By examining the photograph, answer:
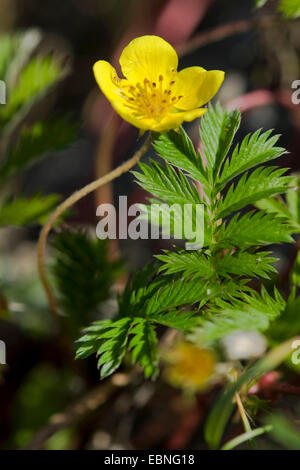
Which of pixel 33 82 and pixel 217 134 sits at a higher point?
pixel 33 82

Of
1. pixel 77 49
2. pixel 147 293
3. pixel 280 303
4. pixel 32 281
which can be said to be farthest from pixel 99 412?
pixel 77 49

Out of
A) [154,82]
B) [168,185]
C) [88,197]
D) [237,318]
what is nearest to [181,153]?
[168,185]

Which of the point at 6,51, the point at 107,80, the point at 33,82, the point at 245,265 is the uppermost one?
the point at 6,51

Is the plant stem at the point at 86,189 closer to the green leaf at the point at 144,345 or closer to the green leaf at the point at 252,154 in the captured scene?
the green leaf at the point at 252,154

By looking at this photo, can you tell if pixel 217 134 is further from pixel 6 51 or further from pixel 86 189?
pixel 6 51

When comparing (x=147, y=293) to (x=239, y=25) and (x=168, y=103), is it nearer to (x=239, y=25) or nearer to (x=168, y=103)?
(x=168, y=103)

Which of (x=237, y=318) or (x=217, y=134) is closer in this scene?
(x=237, y=318)

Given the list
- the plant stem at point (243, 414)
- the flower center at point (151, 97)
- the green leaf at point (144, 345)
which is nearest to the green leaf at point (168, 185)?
the flower center at point (151, 97)
